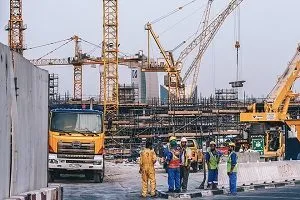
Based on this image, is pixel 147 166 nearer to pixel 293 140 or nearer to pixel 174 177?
pixel 174 177

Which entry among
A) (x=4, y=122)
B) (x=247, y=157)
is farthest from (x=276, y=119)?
(x=4, y=122)

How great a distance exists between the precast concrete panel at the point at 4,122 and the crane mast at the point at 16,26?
318 ft

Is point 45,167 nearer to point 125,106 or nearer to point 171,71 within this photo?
point 125,106

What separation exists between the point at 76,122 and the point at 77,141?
726mm

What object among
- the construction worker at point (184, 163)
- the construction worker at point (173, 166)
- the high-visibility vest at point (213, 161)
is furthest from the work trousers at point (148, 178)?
the high-visibility vest at point (213, 161)

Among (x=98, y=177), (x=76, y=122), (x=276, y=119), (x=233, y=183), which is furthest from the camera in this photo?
(x=276, y=119)

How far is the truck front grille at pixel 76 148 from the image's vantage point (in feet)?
89.9

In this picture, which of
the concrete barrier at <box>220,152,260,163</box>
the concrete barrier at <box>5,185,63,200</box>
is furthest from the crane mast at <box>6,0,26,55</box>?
the concrete barrier at <box>5,185,63,200</box>

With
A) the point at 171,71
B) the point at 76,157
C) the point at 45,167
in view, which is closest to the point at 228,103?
the point at 171,71

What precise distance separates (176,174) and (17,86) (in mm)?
13258

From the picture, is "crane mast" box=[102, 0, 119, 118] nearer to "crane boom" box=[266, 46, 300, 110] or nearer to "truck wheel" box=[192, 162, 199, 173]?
"crane boom" box=[266, 46, 300, 110]

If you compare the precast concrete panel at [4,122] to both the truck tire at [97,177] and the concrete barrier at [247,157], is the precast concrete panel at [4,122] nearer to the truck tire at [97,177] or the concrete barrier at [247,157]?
the truck tire at [97,177]

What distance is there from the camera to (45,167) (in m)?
11.7

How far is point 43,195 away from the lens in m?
10.4
